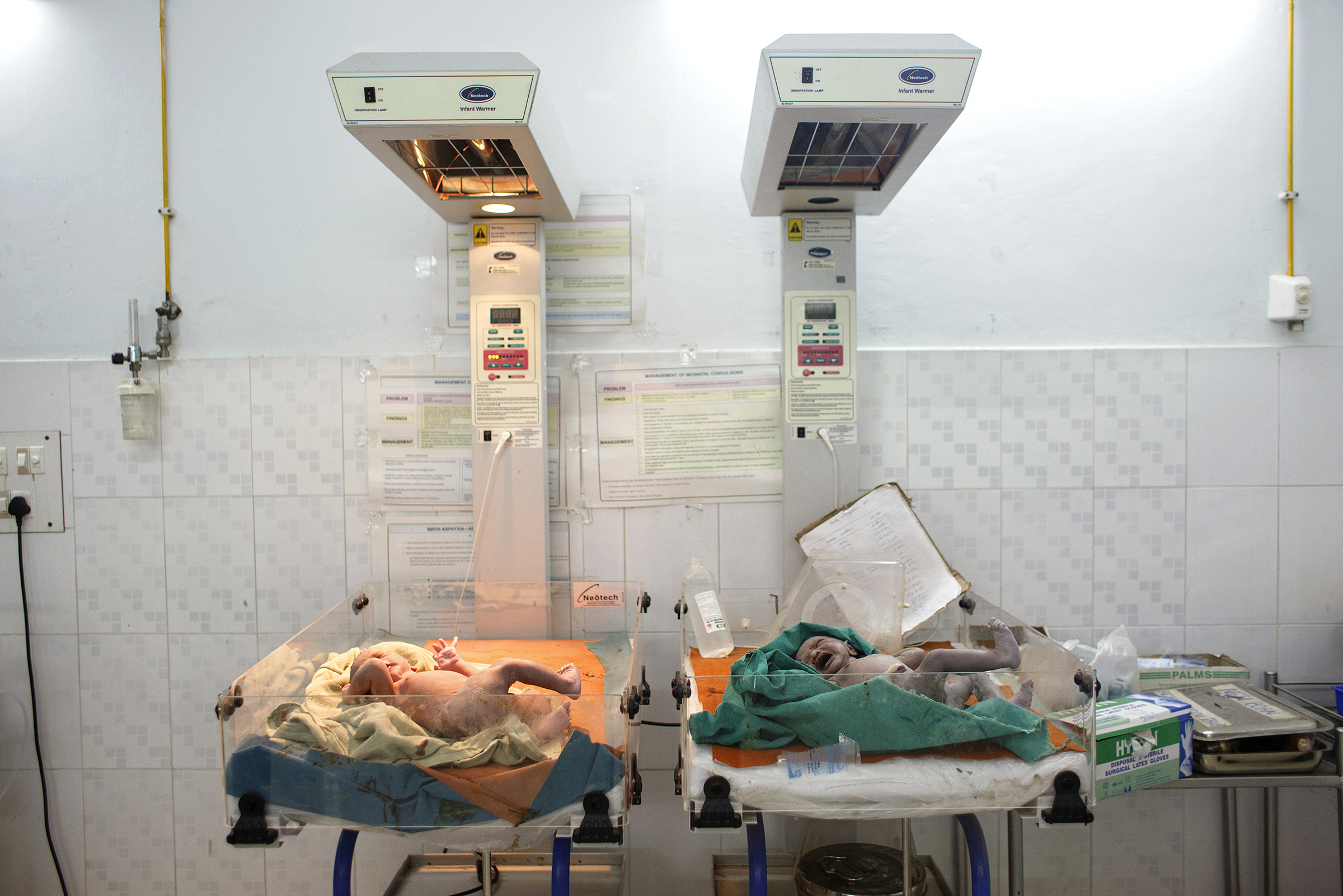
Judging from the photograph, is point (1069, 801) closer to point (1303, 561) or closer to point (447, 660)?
point (447, 660)

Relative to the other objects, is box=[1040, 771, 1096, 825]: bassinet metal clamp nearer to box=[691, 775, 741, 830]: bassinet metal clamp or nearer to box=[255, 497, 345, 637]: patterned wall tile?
box=[691, 775, 741, 830]: bassinet metal clamp

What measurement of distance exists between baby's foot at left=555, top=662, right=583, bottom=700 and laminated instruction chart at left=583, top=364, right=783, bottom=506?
63cm

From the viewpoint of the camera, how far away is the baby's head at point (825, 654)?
1365 mm

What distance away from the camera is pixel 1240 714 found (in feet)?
5.58

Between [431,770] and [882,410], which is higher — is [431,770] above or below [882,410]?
below

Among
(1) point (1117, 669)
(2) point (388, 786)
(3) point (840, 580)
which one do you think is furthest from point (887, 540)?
(2) point (388, 786)

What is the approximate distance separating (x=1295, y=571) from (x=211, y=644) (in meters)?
3.06

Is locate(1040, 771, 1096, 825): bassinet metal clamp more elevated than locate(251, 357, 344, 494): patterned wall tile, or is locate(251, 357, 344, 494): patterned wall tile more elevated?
locate(251, 357, 344, 494): patterned wall tile

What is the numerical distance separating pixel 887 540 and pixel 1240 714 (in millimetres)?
887

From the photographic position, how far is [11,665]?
80.5 inches

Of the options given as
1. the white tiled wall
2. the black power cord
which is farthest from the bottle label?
the black power cord

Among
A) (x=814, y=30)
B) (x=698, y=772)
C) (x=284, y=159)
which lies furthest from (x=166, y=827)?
(x=814, y=30)

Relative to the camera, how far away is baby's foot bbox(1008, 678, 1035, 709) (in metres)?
1.26

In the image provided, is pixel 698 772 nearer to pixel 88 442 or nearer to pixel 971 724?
pixel 971 724
